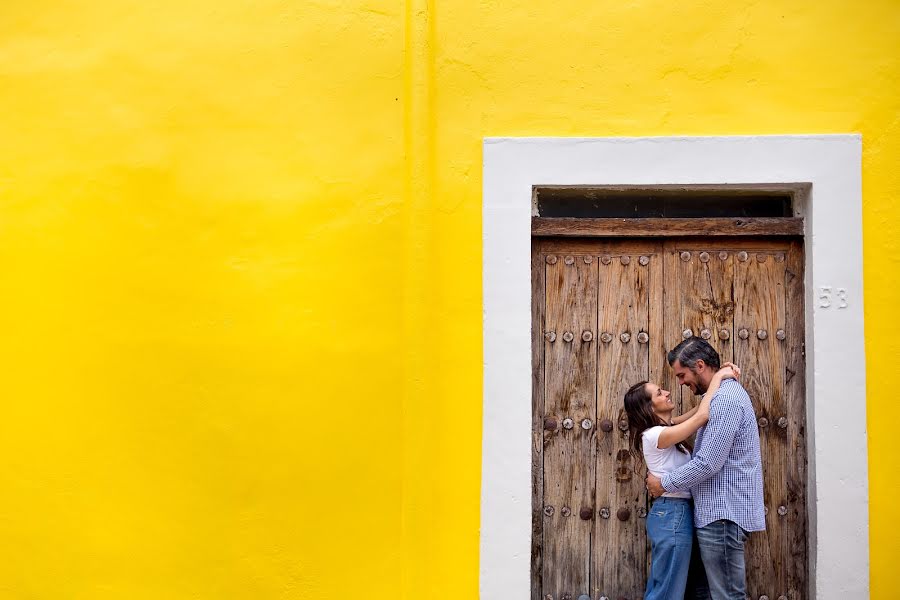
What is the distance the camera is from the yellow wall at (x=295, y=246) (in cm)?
374

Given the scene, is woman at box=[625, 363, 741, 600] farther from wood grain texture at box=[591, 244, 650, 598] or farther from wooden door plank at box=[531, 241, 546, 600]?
wooden door plank at box=[531, 241, 546, 600]

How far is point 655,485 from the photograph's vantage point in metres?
3.56

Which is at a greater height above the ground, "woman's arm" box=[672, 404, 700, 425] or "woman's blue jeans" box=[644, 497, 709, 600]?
"woman's arm" box=[672, 404, 700, 425]

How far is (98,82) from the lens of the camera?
3.92 metres

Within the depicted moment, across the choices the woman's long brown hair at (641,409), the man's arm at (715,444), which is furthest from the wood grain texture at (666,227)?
the man's arm at (715,444)

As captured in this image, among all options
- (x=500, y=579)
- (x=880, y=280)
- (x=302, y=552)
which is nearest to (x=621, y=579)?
(x=500, y=579)

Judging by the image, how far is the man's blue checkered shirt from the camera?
3396mm

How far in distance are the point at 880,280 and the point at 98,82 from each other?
348 cm

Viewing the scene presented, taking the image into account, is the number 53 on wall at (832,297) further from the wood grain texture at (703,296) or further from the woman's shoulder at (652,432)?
the woman's shoulder at (652,432)

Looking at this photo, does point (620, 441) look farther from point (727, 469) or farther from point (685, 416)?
point (727, 469)

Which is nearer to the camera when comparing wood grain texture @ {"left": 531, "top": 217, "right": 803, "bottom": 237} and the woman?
the woman

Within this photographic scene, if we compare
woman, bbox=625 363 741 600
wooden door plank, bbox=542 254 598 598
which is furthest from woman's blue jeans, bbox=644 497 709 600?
wooden door plank, bbox=542 254 598 598

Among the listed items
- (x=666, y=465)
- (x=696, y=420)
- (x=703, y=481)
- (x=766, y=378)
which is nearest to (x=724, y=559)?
(x=703, y=481)

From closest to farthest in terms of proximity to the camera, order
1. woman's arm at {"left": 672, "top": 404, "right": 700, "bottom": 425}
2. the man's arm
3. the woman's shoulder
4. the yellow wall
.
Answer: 1. the man's arm
2. the woman's shoulder
3. woman's arm at {"left": 672, "top": 404, "right": 700, "bottom": 425}
4. the yellow wall
